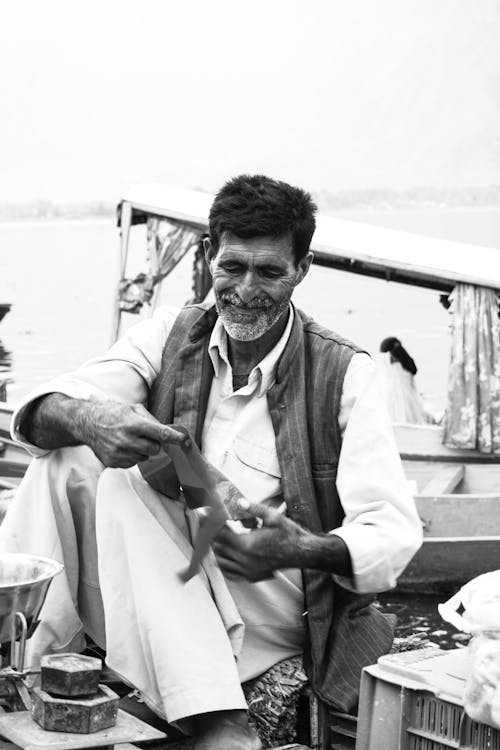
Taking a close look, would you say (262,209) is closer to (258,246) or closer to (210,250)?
(258,246)

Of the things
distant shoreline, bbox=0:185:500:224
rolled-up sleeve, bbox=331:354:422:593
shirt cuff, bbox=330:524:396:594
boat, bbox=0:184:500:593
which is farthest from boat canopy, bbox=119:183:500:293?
distant shoreline, bbox=0:185:500:224

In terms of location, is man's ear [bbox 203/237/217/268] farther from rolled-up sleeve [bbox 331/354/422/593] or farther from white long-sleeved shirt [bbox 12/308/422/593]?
rolled-up sleeve [bbox 331/354/422/593]

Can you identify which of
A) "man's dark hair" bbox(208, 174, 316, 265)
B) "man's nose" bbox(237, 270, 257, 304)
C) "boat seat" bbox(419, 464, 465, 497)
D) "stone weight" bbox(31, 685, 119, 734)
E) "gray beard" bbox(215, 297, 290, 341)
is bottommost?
"boat seat" bbox(419, 464, 465, 497)

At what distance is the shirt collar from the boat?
375 centimetres

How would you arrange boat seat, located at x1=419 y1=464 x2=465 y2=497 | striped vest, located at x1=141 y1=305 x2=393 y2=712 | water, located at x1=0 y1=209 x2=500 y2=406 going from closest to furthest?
striped vest, located at x1=141 y1=305 x2=393 y2=712
boat seat, located at x1=419 y1=464 x2=465 y2=497
water, located at x1=0 y1=209 x2=500 y2=406

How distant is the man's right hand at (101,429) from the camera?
224 cm

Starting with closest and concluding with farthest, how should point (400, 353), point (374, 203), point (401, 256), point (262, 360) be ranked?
point (262, 360), point (401, 256), point (400, 353), point (374, 203)

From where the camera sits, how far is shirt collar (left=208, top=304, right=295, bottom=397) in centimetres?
256

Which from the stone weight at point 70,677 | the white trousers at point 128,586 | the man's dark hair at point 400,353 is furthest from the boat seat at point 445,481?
the stone weight at point 70,677

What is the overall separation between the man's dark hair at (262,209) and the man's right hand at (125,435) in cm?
52

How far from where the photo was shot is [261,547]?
6.95 ft

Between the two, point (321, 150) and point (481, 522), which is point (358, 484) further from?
point (321, 150)

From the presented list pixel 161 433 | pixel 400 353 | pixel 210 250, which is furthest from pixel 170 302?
pixel 161 433

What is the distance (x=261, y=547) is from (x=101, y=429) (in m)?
0.45
